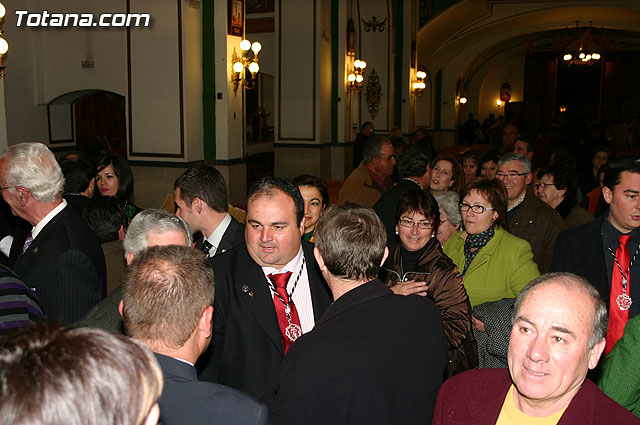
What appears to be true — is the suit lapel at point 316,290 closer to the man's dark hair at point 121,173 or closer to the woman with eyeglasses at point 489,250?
the woman with eyeglasses at point 489,250

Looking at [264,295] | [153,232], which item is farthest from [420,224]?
[153,232]

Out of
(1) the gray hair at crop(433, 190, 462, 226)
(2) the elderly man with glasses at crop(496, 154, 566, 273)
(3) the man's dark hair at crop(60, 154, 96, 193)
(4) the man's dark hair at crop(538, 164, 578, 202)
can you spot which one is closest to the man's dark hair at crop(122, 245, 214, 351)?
(1) the gray hair at crop(433, 190, 462, 226)

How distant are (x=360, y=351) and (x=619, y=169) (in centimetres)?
206

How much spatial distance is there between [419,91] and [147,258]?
18914mm

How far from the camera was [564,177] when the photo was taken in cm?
515

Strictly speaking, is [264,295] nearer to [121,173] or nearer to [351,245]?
[351,245]

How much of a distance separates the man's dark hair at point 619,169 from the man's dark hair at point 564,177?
187 cm

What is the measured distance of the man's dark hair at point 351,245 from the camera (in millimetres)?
2115

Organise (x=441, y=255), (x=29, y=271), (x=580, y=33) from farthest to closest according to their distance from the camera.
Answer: (x=580, y=33)
(x=441, y=255)
(x=29, y=271)

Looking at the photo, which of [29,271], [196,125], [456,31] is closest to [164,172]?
[196,125]

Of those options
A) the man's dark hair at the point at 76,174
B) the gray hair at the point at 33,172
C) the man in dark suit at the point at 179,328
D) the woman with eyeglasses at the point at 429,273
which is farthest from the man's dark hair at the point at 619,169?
the man's dark hair at the point at 76,174

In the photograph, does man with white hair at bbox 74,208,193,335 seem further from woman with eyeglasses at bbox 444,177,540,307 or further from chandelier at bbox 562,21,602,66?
chandelier at bbox 562,21,602,66

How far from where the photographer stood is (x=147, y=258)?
1.82 m

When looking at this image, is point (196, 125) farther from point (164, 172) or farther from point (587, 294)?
point (587, 294)
